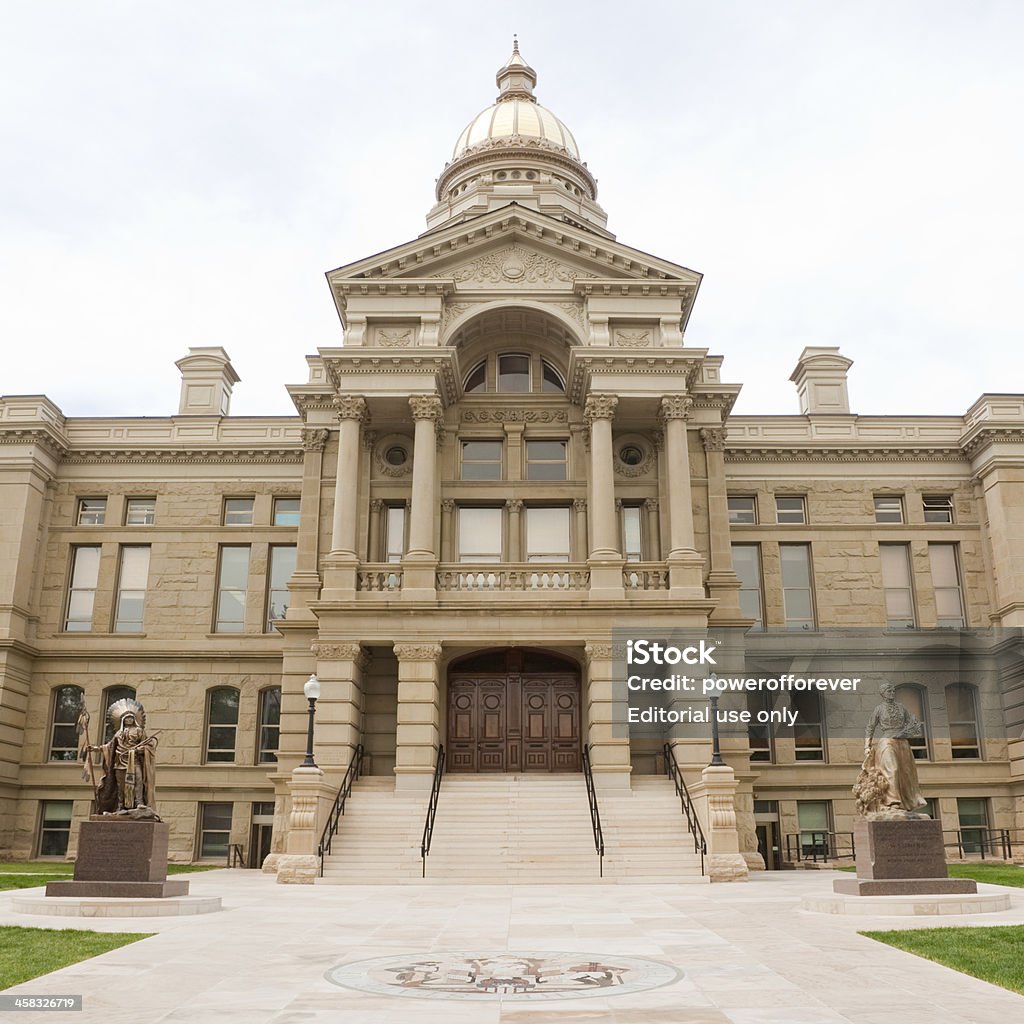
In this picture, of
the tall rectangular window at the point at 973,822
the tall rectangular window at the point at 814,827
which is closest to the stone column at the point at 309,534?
the tall rectangular window at the point at 814,827

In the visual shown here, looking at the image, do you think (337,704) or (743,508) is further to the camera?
(743,508)

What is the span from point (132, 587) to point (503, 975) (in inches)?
1182

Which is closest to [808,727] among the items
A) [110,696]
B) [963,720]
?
[963,720]

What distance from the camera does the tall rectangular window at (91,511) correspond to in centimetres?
3688

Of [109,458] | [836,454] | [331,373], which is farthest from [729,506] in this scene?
[109,458]

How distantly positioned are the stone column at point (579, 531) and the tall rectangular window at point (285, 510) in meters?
10.6

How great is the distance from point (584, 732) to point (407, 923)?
1589cm

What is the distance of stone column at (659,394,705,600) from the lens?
92.1 feet

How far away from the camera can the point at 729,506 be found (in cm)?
3650

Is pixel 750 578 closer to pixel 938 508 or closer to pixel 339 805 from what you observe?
pixel 938 508

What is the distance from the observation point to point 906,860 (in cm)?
1508

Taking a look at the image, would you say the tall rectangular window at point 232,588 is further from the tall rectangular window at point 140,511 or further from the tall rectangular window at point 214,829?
the tall rectangular window at point 214,829

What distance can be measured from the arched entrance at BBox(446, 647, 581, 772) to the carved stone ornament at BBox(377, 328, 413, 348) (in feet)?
30.4

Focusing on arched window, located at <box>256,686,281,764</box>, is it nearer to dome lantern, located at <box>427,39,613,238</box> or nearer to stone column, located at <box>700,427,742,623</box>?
stone column, located at <box>700,427,742,623</box>
